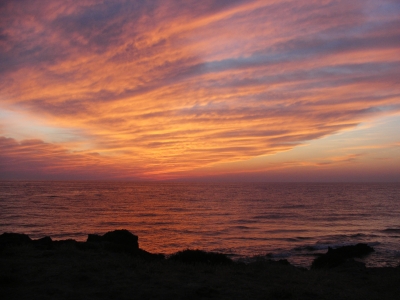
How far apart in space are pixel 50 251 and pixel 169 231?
2340cm

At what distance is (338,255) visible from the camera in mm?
22109

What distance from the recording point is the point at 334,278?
14.1 meters

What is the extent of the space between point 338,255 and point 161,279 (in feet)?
49.0

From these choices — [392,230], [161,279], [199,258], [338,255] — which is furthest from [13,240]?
[392,230]

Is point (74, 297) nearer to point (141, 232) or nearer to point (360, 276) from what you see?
point (360, 276)

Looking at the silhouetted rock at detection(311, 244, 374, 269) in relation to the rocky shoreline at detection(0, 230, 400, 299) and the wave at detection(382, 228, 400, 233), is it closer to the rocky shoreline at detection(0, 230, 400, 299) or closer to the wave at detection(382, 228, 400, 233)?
the rocky shoreline at detection(0, 230, 400, 299)

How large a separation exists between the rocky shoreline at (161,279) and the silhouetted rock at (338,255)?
2.64 m

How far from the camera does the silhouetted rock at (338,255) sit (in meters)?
20.2

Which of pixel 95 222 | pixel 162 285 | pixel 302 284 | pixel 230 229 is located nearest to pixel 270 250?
pixel 230 229

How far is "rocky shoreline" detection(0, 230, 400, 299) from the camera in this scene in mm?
10555

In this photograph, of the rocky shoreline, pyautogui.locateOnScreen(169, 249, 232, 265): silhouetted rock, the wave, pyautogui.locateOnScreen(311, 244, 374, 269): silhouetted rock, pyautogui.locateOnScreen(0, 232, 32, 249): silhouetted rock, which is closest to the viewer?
the rocky shoreline

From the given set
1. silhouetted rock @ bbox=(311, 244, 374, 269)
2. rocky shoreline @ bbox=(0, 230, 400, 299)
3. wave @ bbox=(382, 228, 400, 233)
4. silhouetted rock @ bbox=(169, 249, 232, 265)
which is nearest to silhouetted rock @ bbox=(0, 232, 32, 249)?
rocky shoreline @ bbox=(0, 230, 400, 299)

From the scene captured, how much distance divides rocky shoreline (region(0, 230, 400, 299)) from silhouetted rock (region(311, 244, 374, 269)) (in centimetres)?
264

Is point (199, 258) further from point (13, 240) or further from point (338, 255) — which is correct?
point (13, 240)
